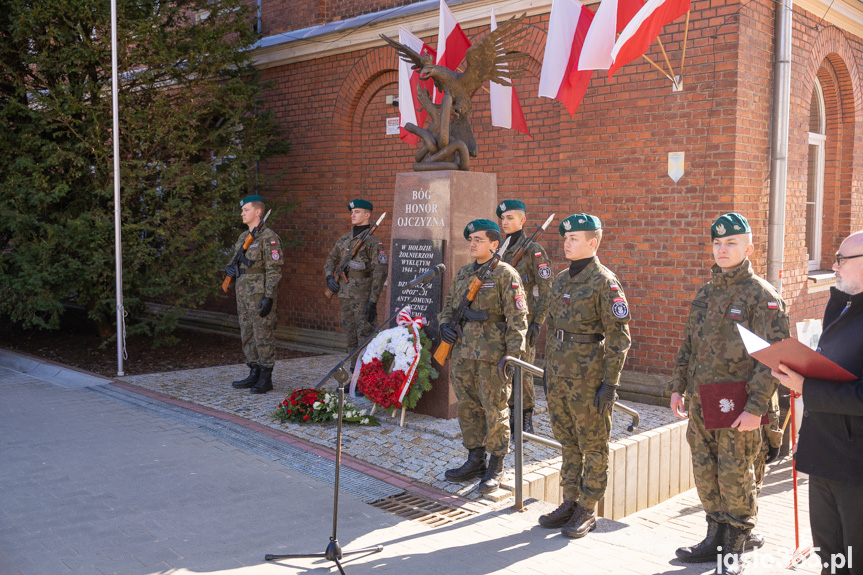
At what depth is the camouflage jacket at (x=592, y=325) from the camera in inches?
176

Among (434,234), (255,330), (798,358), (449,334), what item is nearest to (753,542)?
(798,358)

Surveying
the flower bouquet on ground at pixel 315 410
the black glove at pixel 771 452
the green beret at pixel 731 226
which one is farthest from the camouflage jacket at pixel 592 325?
the flower bouquet on ground at pixel 315 410

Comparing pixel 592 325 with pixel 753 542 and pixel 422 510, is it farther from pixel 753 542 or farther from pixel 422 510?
pixel 422 510

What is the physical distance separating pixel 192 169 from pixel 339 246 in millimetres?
3228

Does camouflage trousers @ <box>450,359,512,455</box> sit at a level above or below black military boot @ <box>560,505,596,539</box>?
above

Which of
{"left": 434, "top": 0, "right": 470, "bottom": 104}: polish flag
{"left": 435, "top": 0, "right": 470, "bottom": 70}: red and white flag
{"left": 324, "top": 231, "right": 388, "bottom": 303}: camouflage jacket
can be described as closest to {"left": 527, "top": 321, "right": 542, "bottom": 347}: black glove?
{"left": 324, "top": 231, "right": 388, "bottom": 303}: camouflage jacket

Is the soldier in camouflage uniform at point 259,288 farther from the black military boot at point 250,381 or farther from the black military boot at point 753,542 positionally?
the black military boot at point 753,542

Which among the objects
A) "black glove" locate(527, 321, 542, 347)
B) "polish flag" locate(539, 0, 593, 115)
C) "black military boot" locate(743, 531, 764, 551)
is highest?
"polish flag" locate(539, 0, 593, 115)

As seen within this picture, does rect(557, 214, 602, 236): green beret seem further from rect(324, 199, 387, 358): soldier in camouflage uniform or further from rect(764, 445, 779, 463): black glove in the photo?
rect(324, 199, 387, 358): soldier in camouflage uniform

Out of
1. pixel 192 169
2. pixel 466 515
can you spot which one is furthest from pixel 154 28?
pixel 466 515

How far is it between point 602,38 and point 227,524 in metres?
5.64

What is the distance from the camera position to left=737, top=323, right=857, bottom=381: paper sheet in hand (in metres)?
2.87

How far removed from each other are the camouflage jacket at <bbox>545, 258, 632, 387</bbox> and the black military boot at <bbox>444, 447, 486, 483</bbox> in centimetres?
119

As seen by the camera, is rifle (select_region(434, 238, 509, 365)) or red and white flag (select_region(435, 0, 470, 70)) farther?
red and white flag (select_region(435, 0, 470, 70))
